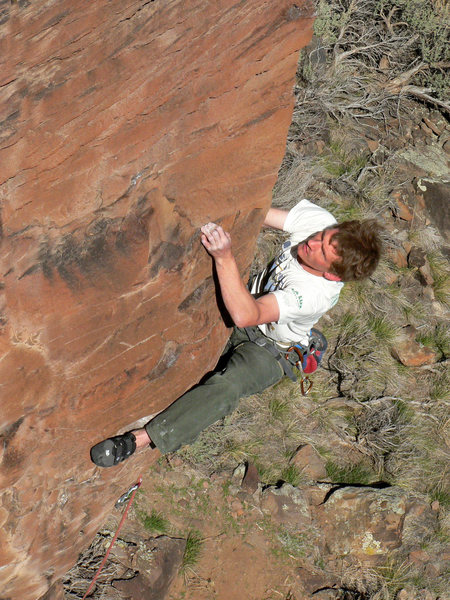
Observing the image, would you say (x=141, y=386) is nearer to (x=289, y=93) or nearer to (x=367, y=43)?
(x=289, y=93)

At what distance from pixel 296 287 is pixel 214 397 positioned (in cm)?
81

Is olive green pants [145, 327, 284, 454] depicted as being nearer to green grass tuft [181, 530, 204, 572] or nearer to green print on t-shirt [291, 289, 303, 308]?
green print on t-shirt [291, 289, 303, 308]

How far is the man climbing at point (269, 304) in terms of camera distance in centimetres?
343

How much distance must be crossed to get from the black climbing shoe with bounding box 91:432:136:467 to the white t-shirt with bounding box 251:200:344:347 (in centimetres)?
112

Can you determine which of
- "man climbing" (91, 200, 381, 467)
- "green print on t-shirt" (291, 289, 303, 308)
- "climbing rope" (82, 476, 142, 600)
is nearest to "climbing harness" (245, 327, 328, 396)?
"man climbing" (91, 200, 381, 467)

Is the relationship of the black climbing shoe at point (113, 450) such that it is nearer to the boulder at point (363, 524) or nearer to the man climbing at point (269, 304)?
the man climbing at point (269, 304)

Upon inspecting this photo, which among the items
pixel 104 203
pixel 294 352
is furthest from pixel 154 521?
pixel 104 203

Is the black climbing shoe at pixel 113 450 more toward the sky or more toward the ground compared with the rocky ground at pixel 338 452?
more toward the sky

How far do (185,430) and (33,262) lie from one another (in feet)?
4.40

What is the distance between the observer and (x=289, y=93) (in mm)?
3631

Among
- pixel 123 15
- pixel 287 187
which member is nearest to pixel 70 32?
pixel 123 15

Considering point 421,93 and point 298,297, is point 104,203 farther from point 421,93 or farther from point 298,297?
→ point 421,93

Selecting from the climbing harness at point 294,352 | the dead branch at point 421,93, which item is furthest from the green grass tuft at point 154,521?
the dead branch at point 421,93

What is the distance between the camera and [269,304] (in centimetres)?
361
